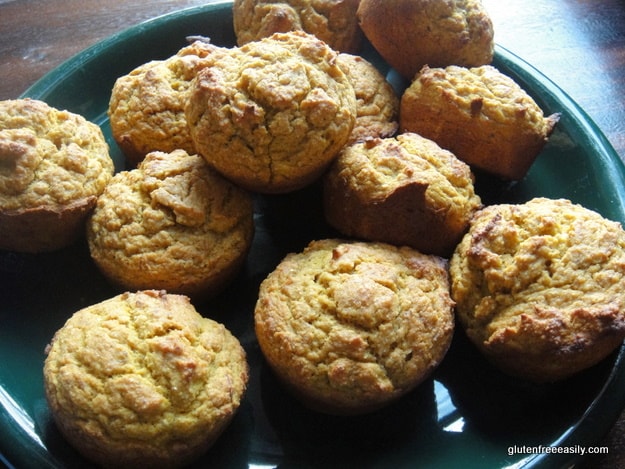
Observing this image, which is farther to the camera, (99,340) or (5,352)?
(5,352)

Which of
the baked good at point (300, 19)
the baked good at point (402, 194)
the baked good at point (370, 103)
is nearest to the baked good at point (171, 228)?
the baked good at point (402, 194)

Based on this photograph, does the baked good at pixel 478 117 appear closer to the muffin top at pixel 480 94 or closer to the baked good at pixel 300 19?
the muffin top at pixel 480 94

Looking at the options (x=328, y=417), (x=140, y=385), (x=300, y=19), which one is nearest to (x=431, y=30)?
(x=300, y=19)

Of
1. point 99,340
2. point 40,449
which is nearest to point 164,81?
point 99,340

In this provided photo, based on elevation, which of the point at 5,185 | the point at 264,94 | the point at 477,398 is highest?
the point at 264,94

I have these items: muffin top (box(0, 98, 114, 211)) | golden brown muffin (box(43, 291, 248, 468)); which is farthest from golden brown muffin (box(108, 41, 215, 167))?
golden brown muffin (box(43, 291, 248, 468))

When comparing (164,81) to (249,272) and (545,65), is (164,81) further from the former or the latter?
(545,65)
